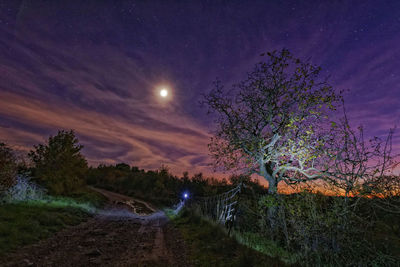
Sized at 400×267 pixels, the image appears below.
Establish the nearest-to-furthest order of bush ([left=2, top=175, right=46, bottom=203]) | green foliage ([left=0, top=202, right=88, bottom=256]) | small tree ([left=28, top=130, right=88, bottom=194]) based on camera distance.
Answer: green foliage ([left=0, top=202, right=88, bottom=256]) → bush ([left=2, top=175, right=46, bottom=203]) → small tree ([left=28, top=130, right=88, bottom=194])

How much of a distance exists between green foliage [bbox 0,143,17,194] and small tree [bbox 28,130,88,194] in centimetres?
568

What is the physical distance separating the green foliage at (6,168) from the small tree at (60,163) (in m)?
5.68

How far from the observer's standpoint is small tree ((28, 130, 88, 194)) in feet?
60.5

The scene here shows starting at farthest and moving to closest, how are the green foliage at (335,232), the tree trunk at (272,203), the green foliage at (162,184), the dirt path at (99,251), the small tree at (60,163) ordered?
the green foliage at (162,184)
the small tree at (60,163)
the tree trunk at (272,203)
the dirt path at (99,251)
the green foliage at (335,232)

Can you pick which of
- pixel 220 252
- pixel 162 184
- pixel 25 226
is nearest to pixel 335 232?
pixel 220 252

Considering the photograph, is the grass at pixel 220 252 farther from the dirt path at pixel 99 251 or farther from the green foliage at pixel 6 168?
the green foliage at pixel 6 168

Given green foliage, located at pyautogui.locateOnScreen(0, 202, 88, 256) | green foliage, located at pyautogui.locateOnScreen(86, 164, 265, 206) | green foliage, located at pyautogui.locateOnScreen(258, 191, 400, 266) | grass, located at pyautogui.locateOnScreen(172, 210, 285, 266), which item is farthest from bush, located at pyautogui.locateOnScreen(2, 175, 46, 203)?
green foliage, located at pyautogui.locateOnScreen(86, 164, 265, 206)

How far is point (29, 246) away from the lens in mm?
6156

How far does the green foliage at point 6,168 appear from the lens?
11.7 m

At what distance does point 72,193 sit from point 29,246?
1821 cm

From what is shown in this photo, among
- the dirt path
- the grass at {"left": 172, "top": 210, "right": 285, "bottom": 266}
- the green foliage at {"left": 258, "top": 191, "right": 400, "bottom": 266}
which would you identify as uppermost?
the green foliage at {"left": 258, "top": 191, "right": 400, "bottom": 266}

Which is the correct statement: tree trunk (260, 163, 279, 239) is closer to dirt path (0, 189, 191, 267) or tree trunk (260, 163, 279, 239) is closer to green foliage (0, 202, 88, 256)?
dirt path (0, 189, 191, 267)

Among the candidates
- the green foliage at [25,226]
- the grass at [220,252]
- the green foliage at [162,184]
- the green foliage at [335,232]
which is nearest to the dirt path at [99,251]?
the green foliage at [25,226]

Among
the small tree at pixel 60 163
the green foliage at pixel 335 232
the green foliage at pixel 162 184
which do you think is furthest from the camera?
the green foliage at pixel 162 184
